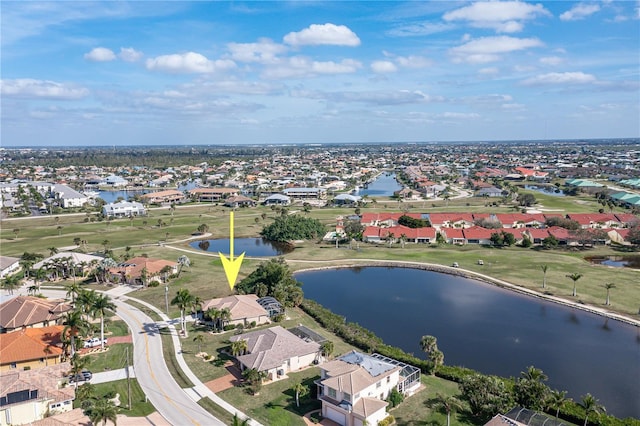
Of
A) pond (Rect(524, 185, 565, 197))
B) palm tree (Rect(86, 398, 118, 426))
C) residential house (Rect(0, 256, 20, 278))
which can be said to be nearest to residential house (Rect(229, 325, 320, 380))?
palm tree (Rect(86, 398, 118, 426))

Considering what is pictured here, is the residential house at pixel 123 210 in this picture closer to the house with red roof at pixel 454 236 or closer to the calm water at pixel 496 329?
the calm water at pixel 496 329

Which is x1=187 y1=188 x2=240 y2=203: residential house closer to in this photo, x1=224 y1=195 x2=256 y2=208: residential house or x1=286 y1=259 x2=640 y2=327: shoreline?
x1=224 y1=195 x2=256 y2=208: residential house

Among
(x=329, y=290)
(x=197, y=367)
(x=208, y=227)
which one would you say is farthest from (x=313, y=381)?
(x=208, y=227)

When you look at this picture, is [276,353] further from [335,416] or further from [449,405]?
[449,405]

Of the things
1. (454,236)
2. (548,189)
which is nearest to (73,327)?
(454,236)

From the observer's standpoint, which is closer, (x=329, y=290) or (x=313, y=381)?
(x=313, y=381)

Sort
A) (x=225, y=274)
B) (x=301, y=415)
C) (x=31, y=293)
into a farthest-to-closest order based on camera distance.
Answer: (x=225, y=274)
(x=31, y=293)
(x=301, y=415)

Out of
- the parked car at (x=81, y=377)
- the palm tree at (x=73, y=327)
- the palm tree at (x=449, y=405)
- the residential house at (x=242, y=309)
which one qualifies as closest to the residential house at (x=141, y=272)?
the residential house at (x=242, y=309)

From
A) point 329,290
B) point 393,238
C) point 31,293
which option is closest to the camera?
point 31,293

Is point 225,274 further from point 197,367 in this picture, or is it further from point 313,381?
point 313,381
